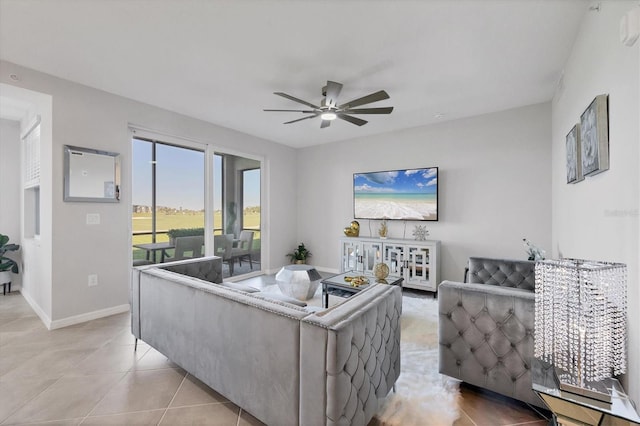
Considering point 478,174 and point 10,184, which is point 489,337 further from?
point 10,184

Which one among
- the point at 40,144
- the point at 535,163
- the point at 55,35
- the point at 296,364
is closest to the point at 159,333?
the point at 296,364

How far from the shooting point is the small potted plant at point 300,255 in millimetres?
6096

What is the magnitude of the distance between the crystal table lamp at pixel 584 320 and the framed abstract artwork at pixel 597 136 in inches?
32.5

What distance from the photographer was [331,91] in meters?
2.70

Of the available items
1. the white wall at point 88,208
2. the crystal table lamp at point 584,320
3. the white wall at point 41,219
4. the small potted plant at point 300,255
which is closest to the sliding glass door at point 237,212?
the small potted plant at point 300,255

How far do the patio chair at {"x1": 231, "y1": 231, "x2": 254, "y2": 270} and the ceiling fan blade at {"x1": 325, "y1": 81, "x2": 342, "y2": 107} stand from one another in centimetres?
334

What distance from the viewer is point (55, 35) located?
2365 mm

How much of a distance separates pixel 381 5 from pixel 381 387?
2.50 metres

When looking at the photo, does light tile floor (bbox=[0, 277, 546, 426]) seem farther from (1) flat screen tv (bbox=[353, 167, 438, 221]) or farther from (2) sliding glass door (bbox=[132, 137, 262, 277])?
(1) flat screen tv (bbox=[353, 167, 438, 221])

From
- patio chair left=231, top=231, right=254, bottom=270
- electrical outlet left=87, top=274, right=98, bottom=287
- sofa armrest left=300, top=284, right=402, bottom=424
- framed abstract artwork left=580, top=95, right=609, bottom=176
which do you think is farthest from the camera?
patio chair left=231, top=231, right=254, bottom=270

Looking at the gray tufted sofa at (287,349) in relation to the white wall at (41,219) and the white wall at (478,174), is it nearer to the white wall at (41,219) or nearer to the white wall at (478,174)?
the white wall at (41,219)

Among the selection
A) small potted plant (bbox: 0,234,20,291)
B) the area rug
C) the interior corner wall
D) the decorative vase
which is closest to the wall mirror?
small potted plant (bbox: 0,234,20,291)

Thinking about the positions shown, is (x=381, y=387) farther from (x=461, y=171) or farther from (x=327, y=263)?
(x=327, y=263)

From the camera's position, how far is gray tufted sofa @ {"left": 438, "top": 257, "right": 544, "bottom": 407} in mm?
1728
